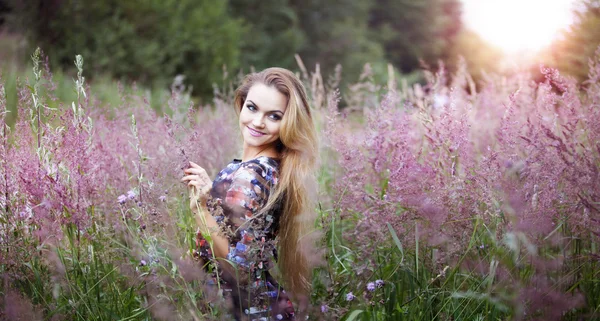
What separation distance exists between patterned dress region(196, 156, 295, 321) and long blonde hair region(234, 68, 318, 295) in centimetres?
5

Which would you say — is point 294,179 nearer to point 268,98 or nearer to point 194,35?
point 268,98

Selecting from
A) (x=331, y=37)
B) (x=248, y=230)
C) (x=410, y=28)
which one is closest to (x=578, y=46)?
(x=248, y=230)

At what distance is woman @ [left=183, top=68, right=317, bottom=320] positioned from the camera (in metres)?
2.20

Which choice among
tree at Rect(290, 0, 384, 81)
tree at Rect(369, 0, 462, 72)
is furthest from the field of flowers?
tree at Rect(369, 0, 462, 72)

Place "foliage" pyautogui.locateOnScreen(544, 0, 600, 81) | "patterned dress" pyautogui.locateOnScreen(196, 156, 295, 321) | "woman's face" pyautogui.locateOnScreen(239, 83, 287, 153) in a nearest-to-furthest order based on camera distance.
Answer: "patterned dress" pyautogui.locateOnScreen(196, 156, 295, 321) → "woman's face" pyautogui.locateOnScreen(239, 83, 287, 153) → "foliage" pyautogui.locateOnScreen(544, 0, 600, 81)

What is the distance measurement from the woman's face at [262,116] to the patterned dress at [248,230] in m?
0.12

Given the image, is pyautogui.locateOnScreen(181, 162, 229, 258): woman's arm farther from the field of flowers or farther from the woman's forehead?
the woman's forehead

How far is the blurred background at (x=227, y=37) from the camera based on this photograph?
727cm

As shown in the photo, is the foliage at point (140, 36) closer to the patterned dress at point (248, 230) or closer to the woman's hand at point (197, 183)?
the patterned dress at point (248, 230)

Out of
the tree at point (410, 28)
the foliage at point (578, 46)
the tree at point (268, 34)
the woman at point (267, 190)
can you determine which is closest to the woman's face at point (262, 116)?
the woman at point (267, 190)

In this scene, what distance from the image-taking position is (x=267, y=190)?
7.84ft

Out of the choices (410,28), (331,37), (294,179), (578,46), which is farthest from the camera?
(410,28)

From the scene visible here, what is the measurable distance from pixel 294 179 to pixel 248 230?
38 cm

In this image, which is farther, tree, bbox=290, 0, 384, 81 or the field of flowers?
tree, bbox=290, 0, 384, 81
